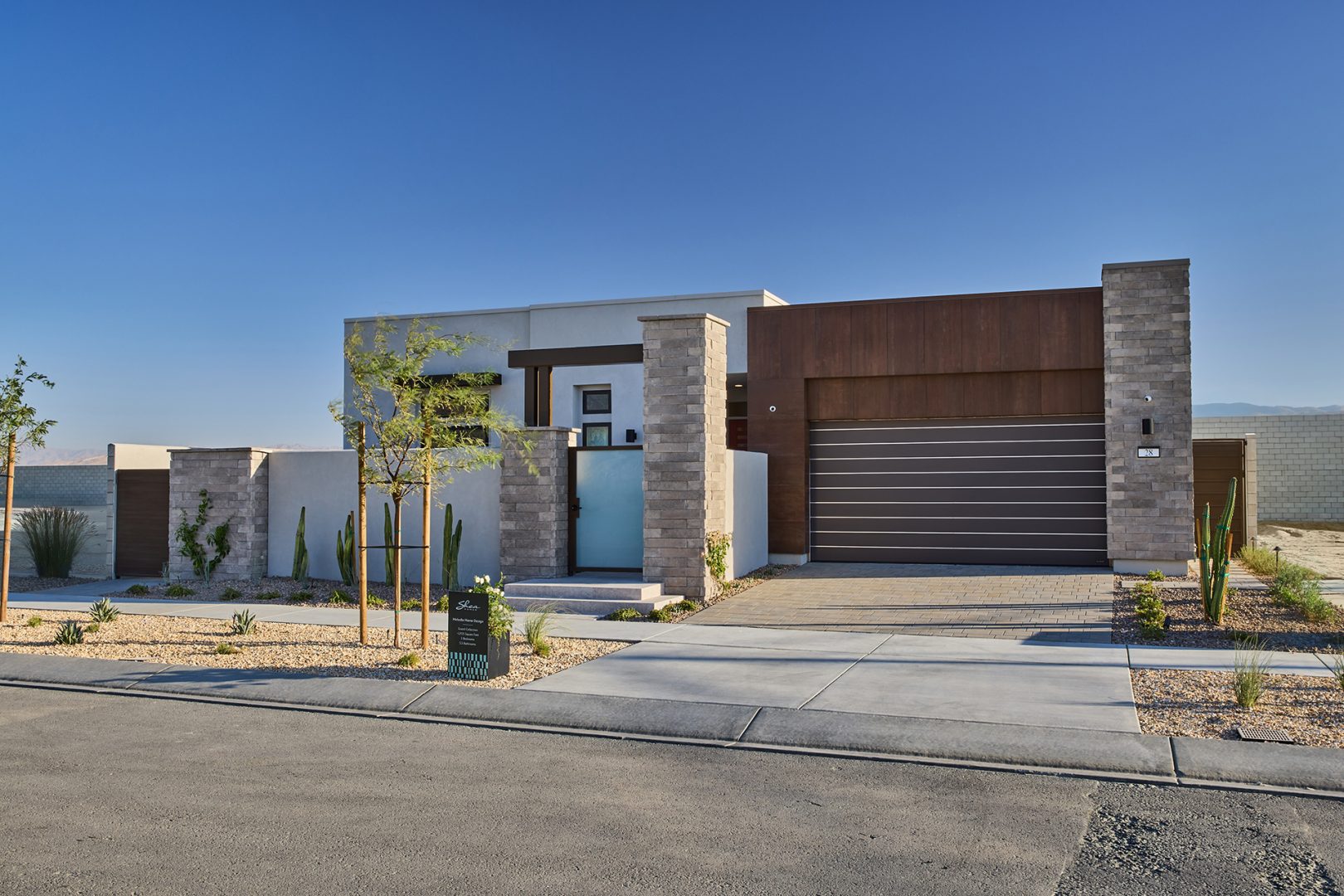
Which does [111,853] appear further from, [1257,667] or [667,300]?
[667,300]

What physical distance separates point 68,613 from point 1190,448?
17.1m

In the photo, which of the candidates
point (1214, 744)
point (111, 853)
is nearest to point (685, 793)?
point (111, 853)

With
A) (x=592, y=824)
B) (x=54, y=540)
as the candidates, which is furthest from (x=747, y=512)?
(x=592, y=824)

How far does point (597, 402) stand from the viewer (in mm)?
29734

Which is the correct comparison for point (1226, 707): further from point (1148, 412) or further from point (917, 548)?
point (917, 548)

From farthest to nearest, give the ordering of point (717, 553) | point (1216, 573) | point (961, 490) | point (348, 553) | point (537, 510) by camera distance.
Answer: point (961, 490)
point (348, 553)
point (537, 510)
point (717, 553)
point (1216, 573)

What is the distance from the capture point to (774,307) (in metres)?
20.8

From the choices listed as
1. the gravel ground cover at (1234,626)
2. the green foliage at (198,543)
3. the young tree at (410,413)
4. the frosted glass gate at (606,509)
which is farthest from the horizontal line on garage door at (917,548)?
the green foliage at (198,543)

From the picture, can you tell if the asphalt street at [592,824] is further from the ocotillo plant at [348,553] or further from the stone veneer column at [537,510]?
the ocotillo plant at [348,553]

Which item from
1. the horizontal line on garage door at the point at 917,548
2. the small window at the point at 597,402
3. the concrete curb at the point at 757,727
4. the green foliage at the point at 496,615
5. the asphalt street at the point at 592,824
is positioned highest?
the small window at the point at 597,402

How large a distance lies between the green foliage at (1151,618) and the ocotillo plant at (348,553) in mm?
11557

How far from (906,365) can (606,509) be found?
20.8 feet

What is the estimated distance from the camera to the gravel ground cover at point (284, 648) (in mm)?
11041

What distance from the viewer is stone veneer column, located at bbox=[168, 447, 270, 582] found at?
61.9ft
